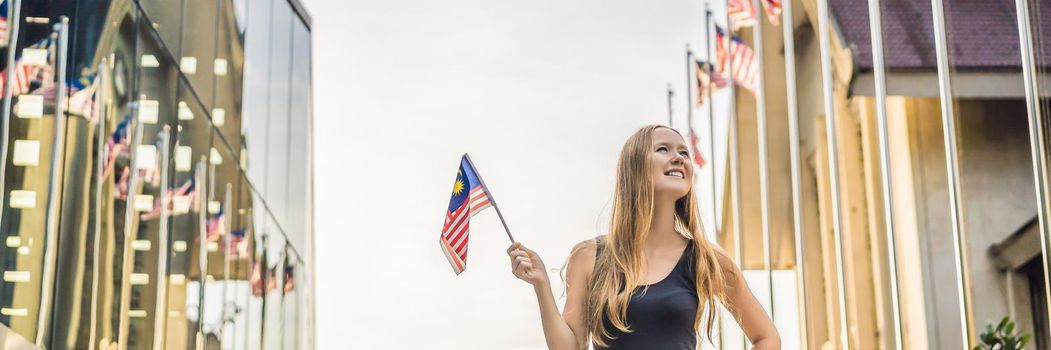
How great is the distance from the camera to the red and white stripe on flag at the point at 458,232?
4.45 metres

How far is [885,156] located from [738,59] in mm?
6557

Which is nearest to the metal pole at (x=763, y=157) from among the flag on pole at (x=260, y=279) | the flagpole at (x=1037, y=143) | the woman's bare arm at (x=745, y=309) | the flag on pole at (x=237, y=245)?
the flag on pole at (x=237, y=245)

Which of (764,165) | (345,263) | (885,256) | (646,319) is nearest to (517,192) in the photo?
(345,263)

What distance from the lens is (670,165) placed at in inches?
149

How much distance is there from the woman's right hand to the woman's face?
0.40 m

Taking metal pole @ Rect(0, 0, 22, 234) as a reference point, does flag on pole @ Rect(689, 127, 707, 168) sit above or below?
above

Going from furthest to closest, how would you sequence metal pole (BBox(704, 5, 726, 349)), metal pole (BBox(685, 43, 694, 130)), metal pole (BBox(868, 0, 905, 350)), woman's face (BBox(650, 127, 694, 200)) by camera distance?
metal pole (BBox(685, 43, 694, 130))
metal pole (BBox(704, 5, 726, 349))
metal pole (BBox(868, 0, 905, 350))
woman's face (BBox(650, 127, 694, 200))

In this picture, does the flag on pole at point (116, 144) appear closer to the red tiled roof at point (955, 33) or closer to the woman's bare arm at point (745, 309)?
the red tiled roof at point (955, 33)

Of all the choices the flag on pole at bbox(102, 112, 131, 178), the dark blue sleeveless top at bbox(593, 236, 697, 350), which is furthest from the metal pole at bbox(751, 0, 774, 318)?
the dark blue sleeveless top at bbox(593, 236, 697, 350)

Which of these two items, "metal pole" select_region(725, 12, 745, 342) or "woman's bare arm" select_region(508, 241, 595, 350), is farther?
"metal pole" select_region(725, 12, 745, 342)

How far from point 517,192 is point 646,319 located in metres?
27.4

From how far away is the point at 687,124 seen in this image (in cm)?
2298

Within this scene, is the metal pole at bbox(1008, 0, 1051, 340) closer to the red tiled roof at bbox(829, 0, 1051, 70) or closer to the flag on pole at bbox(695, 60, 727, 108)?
the red tiled roof at bbox(829, 0, 1051, 70)

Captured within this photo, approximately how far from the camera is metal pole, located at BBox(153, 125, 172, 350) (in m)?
13.2
